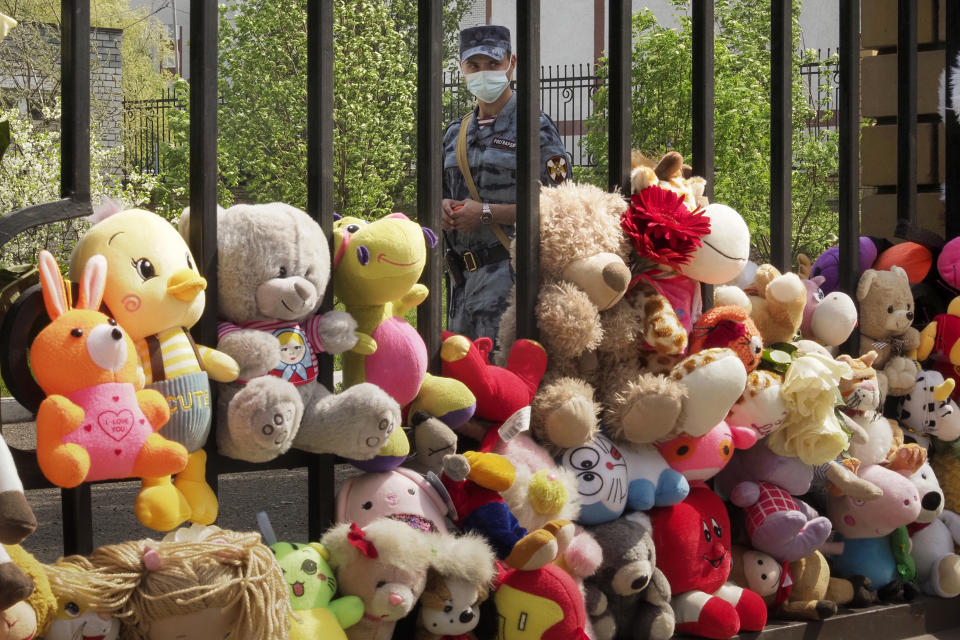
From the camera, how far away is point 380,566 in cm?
211

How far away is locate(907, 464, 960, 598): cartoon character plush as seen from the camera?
325 cm

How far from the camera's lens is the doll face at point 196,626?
74.9 inches

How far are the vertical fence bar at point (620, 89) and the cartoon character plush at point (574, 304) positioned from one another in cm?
12

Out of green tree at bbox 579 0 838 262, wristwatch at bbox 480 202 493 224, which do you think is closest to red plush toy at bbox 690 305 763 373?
wristwatch at bbox 480 202 493 224

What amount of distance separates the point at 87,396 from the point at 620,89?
5.23ft

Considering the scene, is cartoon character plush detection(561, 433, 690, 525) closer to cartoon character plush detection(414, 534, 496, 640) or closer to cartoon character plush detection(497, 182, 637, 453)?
cartoon character plush detection(497, 182, 637, 453)

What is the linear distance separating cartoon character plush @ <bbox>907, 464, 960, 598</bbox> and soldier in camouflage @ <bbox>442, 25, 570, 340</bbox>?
154 centimetres

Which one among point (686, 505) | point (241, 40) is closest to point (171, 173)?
point (241, 40)

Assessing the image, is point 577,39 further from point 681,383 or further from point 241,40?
point 681,383

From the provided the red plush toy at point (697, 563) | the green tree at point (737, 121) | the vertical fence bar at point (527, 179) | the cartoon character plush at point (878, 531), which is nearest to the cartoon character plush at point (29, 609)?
the vertical fence bar at point (527, 179)

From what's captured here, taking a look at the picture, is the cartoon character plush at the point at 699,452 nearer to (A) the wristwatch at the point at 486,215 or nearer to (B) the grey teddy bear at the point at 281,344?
(B) the grey teddy bear at the point at 281,344

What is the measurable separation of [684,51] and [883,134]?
6.59 meters

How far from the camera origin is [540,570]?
91.7 inches

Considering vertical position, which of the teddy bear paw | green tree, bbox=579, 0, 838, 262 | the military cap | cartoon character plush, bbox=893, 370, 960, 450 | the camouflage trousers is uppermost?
green tree, bbox=579, 0, 838, 262
